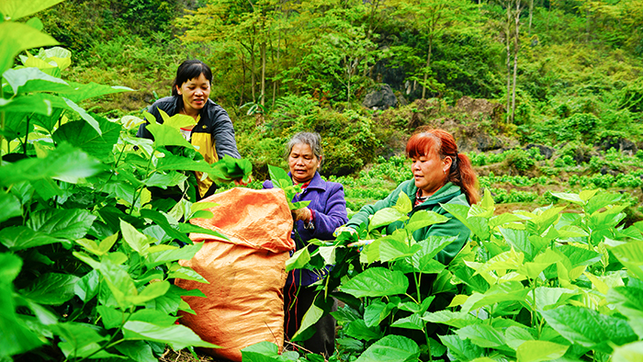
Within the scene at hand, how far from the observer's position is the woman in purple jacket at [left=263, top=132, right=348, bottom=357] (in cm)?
187

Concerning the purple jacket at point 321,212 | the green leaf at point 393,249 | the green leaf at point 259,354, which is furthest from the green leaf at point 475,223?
the purple jacket at point 321,212

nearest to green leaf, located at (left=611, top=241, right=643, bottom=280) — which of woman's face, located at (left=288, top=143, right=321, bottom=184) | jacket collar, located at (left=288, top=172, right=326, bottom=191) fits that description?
jacket collar, located at (left=288, top=172, right=326, bottom=191)

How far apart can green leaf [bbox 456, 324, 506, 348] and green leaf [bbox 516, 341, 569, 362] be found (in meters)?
0.10

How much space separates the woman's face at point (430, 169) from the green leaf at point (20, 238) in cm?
167

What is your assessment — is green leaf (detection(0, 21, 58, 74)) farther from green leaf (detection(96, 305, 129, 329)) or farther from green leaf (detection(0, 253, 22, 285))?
green leaf (detection(96, 305, 129, 329))

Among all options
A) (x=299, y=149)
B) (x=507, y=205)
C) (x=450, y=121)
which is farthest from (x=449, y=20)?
(x=299, y=149)

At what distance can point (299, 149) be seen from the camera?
7.55 ft

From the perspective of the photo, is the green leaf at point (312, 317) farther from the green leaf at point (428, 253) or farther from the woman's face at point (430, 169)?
the woman's face at point (430, 169)

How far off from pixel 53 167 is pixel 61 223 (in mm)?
199

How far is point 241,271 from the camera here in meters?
1.34

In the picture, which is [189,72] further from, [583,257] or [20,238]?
[583,257]

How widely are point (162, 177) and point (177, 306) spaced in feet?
0.93

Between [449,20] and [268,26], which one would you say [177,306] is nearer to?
[268,26]

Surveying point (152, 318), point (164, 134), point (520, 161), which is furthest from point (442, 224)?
point (520, 161)
